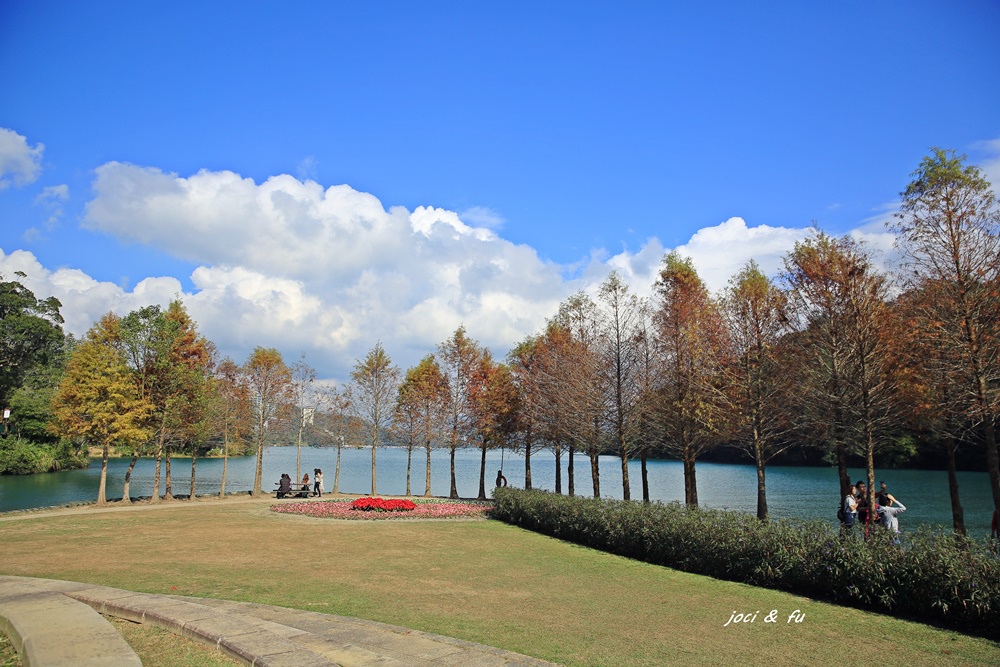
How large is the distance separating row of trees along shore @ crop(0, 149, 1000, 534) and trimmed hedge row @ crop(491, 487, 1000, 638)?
17.1 feet

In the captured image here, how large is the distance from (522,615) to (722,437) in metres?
16.3

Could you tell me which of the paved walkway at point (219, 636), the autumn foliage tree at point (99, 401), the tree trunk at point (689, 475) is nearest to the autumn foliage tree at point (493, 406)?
the tree trunk at point (689, 475)

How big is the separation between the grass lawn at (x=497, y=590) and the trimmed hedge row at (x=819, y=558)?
19.5 inches

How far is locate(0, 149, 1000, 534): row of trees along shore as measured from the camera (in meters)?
15.2

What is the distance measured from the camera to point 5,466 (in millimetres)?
54156

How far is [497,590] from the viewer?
36.7 feet

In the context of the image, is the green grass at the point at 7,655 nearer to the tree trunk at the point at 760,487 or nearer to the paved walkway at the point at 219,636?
the paved walkway at the point at 219,636

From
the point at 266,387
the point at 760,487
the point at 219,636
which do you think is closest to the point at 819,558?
the point at 219,636

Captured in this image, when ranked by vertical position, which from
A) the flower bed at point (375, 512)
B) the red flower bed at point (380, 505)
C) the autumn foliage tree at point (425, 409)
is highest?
the autumn foliage tree at point (425, 409)

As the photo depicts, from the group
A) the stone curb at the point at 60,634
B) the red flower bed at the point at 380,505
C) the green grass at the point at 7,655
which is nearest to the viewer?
the stone curb at the point at 60,634

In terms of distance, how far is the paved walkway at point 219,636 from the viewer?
559 cm

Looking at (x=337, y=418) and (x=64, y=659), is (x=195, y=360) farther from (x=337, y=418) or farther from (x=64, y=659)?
(x=64, y=659)

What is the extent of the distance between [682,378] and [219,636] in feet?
66.3

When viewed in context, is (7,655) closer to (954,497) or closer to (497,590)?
(497,590)
